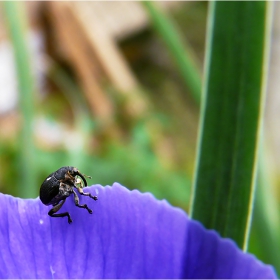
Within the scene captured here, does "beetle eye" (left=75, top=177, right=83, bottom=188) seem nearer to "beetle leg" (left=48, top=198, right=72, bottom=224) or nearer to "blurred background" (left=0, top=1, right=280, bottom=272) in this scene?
"beetle leg" (left=48, top=198, right=72, bottom=224)

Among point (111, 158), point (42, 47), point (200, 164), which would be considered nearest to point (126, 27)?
point (42, 47)

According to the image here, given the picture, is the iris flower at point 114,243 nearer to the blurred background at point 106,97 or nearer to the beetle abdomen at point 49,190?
the beetle abdomen at point 49,190

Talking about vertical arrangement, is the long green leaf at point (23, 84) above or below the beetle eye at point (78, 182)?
above

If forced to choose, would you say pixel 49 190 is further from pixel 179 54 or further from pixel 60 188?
pixel 179 54

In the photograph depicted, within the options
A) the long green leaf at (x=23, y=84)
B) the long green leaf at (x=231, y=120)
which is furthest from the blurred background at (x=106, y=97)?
the long green leaf at (x=231, y=120)

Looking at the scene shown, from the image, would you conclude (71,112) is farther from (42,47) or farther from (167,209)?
(167,209)

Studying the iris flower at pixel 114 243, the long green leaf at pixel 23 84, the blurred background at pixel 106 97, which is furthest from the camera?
the blurred background at pixel 106 97
